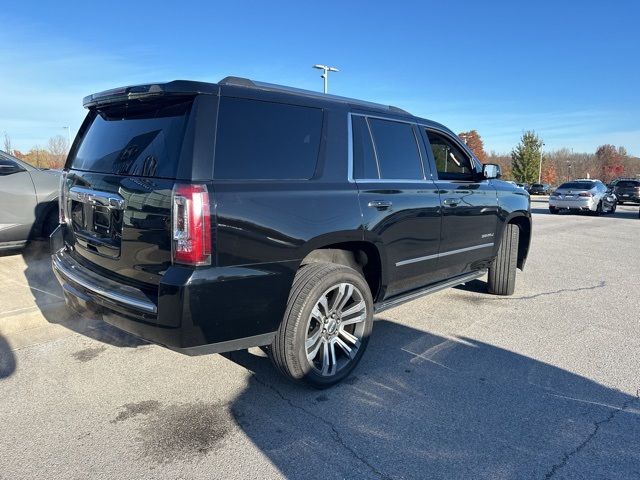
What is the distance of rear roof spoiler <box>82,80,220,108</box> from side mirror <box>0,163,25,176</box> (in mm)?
3604

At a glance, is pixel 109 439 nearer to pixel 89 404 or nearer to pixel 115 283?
pixel 89 404

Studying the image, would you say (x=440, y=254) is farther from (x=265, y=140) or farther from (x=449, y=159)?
(x=265, y=140)

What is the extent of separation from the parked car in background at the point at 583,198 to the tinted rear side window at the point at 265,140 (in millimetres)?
20405

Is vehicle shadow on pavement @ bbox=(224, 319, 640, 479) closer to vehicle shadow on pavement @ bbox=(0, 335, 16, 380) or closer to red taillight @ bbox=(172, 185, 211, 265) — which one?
red taillight @ bbox=(172, 185, 211, 265)

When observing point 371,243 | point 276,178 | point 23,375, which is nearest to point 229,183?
point 276,178

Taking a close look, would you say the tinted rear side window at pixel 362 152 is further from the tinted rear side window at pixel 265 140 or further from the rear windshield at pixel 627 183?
the rear windshield at pixel 627 183

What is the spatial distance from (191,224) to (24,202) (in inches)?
185

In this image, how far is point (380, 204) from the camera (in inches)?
144

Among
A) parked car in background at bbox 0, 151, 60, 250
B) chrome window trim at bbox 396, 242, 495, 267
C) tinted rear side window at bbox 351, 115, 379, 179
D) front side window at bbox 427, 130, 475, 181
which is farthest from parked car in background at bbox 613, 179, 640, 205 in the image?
parked car in background at bbox 0, 151, 60, 250

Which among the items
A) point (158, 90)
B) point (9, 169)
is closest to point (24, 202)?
point (9, 169)

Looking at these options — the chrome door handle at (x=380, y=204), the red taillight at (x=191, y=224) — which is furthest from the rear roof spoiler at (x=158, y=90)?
the chrome door handle at (x=380, y=204)

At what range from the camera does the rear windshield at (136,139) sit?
277 centimetres

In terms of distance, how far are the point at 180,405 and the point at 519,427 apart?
7.04 feet

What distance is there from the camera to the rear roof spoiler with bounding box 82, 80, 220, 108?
9.03 feet
